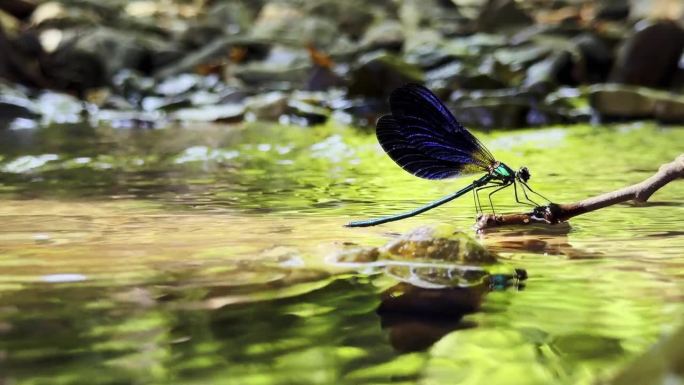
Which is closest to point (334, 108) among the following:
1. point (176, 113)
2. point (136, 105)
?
point (176, 113)

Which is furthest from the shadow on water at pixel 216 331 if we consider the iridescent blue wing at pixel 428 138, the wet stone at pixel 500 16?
the wet stone at pixel 500 16

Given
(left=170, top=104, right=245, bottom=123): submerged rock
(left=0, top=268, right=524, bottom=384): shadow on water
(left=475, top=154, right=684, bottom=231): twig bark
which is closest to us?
(left=0, top=268, right=524, bottom=384): shadow on water

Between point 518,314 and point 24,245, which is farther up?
point 24,245

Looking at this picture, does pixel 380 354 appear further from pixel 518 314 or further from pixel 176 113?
pixel 176 113

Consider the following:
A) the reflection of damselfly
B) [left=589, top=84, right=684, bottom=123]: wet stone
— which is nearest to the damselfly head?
the reflection of damselfly

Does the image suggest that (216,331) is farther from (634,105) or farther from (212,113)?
(212,113)

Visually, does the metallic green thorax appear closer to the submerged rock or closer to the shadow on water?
the shadow on water

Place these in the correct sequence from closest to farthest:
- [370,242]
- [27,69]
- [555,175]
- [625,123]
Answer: [370,242], [555,175], [625,123], [27,69]
